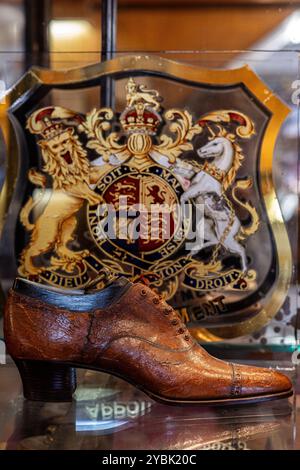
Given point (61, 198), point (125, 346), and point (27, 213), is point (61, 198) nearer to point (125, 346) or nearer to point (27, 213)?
point (27, 213)

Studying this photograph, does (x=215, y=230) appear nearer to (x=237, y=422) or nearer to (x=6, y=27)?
(x=237, y=422)

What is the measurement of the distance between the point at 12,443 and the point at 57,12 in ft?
3.09

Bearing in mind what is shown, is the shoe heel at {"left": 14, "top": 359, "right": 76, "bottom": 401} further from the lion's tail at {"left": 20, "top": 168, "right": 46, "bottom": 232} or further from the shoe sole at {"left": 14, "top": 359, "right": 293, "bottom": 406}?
the lion's tail at {"left": 20, "top": 168, "right": 46, "bottom": 232}

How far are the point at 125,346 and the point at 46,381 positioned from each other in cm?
11

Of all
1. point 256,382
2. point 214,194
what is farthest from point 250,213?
point 256,382

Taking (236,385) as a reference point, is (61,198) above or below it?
above

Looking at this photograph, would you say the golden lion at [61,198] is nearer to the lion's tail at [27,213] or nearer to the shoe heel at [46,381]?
the lion's tail at [27,213]

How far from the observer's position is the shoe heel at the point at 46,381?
0.70m

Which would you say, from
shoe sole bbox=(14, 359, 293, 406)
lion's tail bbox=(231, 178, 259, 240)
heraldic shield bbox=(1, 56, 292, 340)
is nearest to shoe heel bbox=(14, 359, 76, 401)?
shoe sole bbox=(14, 359, 293, 406)

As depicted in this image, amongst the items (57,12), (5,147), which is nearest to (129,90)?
(5,147)

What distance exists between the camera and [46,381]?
712 millimetres

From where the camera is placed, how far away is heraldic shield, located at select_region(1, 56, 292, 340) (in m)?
0.87
